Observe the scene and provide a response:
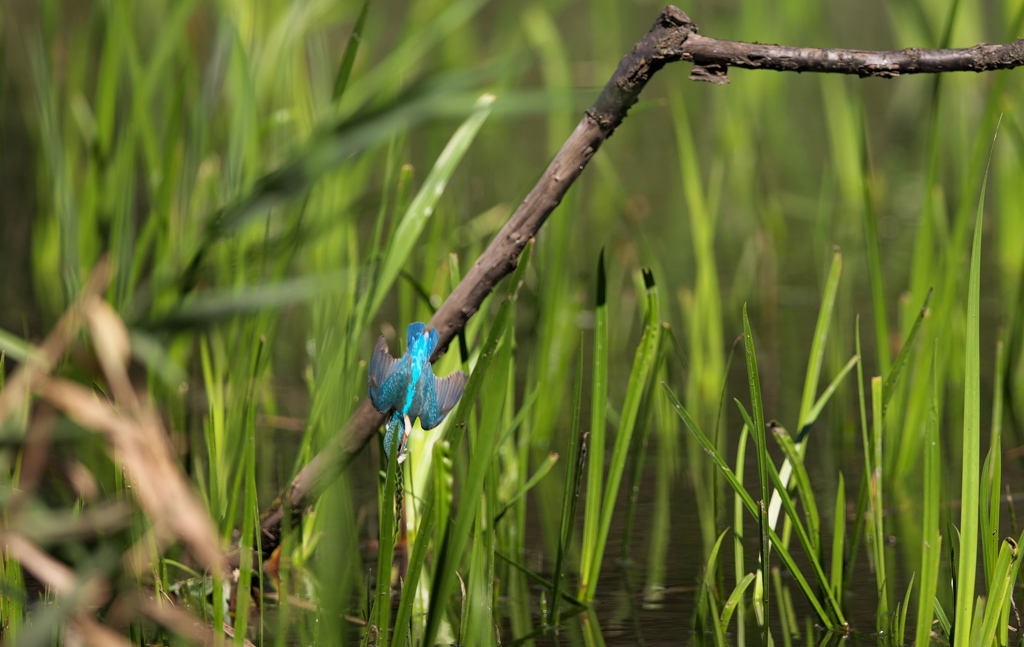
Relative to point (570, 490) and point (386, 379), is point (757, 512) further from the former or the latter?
point (386, 379)

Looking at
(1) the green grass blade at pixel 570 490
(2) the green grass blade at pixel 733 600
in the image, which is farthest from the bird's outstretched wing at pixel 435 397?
(2) the green grass blade at pixel 733 600

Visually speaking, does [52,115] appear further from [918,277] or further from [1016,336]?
[1016,336]

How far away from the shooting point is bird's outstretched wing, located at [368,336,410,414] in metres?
0.82

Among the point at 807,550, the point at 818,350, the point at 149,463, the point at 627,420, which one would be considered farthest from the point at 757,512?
the point at 149,463

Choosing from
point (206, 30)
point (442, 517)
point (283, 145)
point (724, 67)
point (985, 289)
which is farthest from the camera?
point (206, 30)

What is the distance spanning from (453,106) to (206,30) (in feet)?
12.2

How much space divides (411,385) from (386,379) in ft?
0.07

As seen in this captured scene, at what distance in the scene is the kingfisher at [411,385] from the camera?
2.70 ft

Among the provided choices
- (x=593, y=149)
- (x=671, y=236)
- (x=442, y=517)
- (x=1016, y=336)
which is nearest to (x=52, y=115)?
(x=593, y=149)

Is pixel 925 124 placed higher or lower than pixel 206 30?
lower

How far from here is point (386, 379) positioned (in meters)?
0.83

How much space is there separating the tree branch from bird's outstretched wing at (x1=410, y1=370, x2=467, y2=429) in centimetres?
6

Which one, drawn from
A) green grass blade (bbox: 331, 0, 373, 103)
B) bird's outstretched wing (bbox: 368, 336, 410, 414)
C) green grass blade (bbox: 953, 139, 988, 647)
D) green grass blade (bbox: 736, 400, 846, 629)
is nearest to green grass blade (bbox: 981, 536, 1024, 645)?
green grass blade (bbox: 953, 139, 988, 647)

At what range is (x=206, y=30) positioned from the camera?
4375 mm
